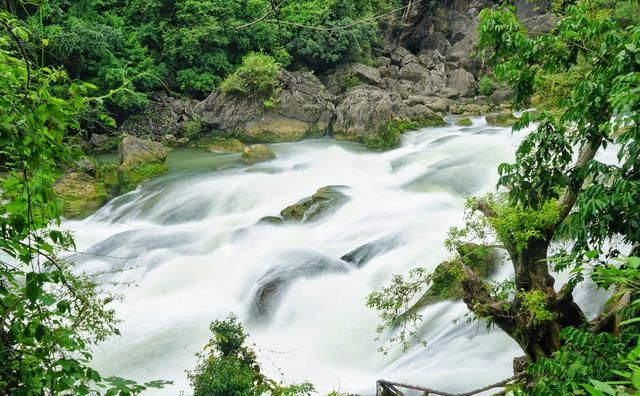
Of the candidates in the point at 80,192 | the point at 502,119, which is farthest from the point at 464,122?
the point at 80,192

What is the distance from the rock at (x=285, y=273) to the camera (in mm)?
7782

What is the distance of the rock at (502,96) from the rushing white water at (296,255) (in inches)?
226

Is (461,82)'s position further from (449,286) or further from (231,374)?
(231,374)

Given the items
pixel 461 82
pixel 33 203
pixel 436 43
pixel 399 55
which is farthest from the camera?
pixel 436 43

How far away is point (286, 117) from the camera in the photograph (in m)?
18.0

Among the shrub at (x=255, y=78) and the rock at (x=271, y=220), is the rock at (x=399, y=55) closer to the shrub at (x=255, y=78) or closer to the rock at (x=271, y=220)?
the shrub at (x=255, y=78)

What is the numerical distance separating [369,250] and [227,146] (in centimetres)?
923

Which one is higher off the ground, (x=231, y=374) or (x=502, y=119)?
(x=231, y=374)

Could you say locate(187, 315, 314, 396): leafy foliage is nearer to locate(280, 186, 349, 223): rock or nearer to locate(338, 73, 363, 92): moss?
locate(280, 186, 349, 223): rock

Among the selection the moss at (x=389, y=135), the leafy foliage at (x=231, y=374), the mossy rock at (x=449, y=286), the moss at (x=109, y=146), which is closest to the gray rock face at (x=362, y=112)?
the moss at (x=389, y=135)

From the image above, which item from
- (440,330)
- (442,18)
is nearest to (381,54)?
(442,18)

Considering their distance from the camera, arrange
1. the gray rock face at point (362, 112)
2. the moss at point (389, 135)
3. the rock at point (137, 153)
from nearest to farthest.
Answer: the rock at point (137, 153)
the moss at point (389, 135)
the gray rock face at point (362, 112)

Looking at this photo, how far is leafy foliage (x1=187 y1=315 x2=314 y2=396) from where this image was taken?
455cm

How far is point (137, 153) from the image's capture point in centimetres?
1397
